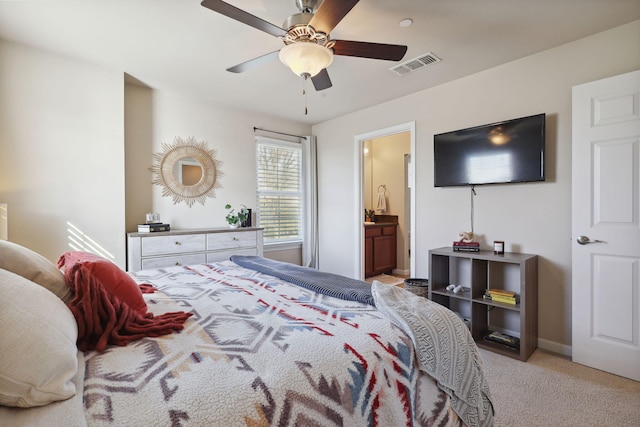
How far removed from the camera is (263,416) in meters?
0.75

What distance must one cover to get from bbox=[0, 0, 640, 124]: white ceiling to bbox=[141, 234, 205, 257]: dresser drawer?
1667 mm

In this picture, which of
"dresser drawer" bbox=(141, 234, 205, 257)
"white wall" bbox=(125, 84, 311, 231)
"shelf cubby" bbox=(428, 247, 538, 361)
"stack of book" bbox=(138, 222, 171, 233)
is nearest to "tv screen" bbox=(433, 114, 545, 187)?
"shelf cubby" bbox=(428, 247, 538, 361)

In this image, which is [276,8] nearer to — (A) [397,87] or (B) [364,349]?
(A) [397,87]

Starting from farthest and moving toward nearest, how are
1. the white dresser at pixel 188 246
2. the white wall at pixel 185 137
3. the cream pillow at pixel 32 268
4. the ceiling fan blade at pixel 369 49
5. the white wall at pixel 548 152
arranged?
the white wall at pixel 185 137
the white dresser at pixel 188 246
the white wall at pixel 548 152
the ceiling fan blade at pixel 369 49
the cream pillow at pixel 32 268

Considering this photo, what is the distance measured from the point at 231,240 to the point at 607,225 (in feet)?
11.5

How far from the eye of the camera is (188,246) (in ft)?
10.7

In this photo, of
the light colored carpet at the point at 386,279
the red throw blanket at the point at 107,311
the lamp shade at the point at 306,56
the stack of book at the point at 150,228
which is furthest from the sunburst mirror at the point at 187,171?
the light colored carpet at the point at 386,279

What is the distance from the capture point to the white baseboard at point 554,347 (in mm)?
2469

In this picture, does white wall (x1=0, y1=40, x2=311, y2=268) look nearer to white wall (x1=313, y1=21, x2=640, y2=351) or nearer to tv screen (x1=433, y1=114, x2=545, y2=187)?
white wall (x1=313, y1=21, x2=640, y2=351)

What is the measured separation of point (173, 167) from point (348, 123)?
243cm

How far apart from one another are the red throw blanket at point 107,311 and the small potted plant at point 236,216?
2.65m

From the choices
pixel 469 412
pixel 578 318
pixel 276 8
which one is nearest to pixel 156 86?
pixel 276 8

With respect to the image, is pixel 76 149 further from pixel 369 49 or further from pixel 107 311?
pixel 369 49

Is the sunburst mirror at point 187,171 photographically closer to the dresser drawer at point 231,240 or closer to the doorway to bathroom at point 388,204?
the dresser drawer at point 231,240
